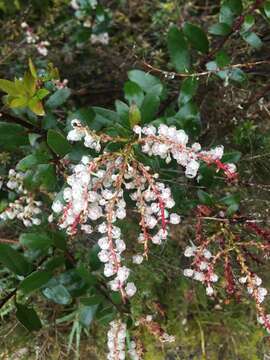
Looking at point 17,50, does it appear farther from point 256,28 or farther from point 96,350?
point 96,350

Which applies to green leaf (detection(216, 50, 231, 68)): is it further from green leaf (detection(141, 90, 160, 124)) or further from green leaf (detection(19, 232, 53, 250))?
green leaf (detection(19, 232, 53, 250))

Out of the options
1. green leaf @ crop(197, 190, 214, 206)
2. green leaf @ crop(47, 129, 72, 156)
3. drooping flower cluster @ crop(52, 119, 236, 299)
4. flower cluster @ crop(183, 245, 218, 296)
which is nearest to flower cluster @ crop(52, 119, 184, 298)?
drooping flower cluster @ crop(52, 119, 236, 299)

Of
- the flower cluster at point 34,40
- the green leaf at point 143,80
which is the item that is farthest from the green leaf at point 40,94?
the flower cluster at point 34,40

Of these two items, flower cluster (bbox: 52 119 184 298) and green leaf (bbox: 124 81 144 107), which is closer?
flower cluster (bbox: 52 119 184 298)

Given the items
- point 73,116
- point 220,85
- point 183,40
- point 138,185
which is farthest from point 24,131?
point 220,85

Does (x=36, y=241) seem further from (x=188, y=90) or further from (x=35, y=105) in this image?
(x=188, y=90)

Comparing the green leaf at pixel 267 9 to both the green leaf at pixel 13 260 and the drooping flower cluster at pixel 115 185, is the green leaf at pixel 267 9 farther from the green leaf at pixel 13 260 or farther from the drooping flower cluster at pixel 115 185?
the green leaf at pixel 13 260

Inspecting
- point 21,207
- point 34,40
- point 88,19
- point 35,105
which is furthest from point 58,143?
point 88,19
